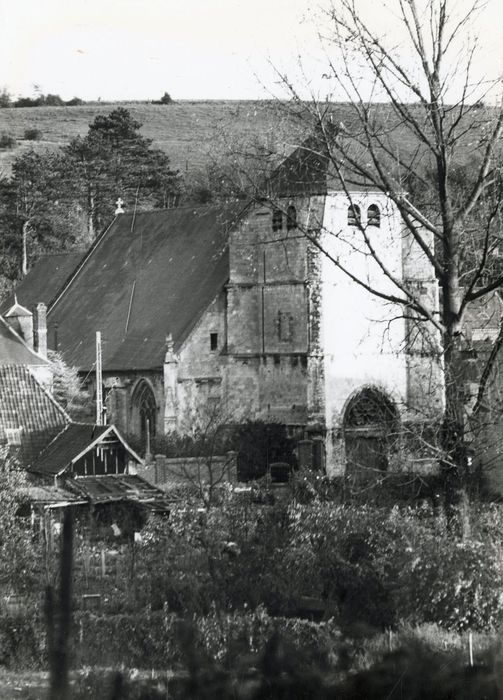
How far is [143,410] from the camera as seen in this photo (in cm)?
5247

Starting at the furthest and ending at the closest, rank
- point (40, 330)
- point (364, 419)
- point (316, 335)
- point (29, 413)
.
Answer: point (40, 330) < point (364, 419) < point (316, 335) < point (29, 413)

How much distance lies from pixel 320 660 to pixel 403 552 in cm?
261

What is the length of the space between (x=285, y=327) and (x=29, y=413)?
40.6ft

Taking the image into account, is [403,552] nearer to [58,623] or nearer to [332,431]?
[58,623]

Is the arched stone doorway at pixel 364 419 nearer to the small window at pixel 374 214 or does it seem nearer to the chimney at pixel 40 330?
the small window at pixel 374 214

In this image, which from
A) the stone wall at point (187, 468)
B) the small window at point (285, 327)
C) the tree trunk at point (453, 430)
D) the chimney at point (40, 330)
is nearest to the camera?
the tree trunk at point (453, 430)

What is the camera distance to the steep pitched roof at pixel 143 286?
53.6m

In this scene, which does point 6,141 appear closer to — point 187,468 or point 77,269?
point 77,269

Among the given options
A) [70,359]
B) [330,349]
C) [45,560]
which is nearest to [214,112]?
[70,359]

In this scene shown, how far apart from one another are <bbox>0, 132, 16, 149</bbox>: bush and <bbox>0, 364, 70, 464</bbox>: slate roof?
121ft

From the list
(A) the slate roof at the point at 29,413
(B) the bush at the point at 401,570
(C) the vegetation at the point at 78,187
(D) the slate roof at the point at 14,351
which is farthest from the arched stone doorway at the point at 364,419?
(B) the bush at the point at 401,570

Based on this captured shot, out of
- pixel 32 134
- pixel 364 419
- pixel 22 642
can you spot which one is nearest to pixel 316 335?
pixel 364 419

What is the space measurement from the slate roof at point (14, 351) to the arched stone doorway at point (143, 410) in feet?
14.4

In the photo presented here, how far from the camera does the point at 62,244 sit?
2977 inches
